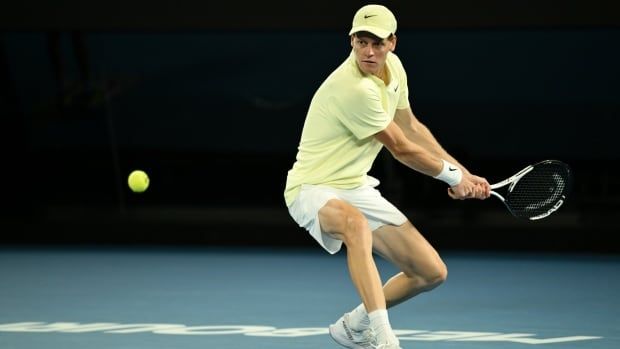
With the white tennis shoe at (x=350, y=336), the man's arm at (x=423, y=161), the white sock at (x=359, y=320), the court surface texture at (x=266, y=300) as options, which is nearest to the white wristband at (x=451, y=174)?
the man's arm at (x=423, y=161)

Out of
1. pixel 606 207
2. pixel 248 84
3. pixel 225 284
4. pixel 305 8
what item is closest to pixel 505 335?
pixel 225 284

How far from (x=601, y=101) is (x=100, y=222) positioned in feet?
18.1

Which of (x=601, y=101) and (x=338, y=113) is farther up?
(x=601, y=101)

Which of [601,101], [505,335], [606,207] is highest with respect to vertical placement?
[601,101]

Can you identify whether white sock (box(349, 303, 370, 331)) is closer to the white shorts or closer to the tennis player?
the tennis player

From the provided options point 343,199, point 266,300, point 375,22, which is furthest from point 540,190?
point 266,300

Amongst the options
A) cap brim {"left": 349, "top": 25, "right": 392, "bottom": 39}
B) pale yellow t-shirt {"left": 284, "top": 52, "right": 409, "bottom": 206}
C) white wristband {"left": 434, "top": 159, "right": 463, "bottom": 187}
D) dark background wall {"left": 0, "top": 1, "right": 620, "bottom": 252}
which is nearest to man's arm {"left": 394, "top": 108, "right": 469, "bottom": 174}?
pale yellow t-shirt {"left": 284, "top": 52, "right": 409, "bottom": 206}

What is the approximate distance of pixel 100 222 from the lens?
45.4ft

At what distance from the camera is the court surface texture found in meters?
7.04

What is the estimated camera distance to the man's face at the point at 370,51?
5.84 m

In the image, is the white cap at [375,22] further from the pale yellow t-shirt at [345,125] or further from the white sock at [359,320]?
the white sock at [359,320]

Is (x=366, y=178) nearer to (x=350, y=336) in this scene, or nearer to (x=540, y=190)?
(x=350, y=336)

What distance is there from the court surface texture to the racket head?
78cm

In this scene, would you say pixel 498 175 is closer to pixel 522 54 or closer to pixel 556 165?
pixel 522 54
